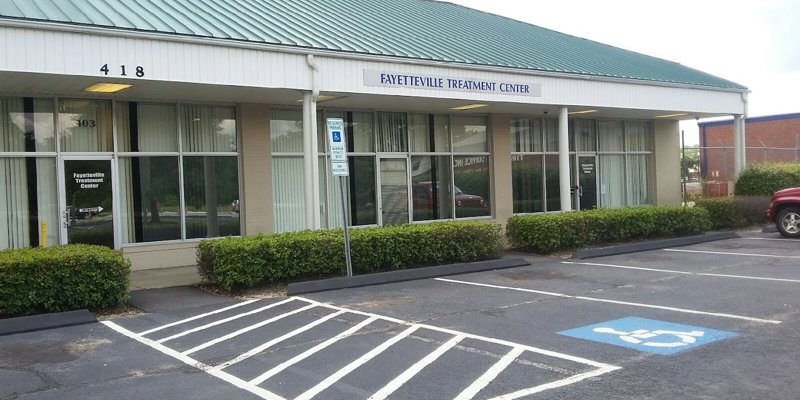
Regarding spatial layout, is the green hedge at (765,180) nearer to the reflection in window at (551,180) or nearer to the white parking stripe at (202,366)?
the reflection in window at (551,180)

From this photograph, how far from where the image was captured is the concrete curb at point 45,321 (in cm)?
848

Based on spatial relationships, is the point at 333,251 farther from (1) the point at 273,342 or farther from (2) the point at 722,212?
(2) the point at 722,212

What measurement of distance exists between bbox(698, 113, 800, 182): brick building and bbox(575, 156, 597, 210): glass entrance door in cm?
1611

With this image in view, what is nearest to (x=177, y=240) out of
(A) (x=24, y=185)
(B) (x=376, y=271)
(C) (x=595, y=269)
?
(A) (x=24, y=185)

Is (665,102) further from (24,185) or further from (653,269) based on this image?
(24,185)

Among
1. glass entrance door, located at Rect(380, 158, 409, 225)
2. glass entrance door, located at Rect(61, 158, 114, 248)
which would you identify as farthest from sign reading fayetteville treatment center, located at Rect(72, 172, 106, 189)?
glass entrance door, located at Rect(380, 158, 409, 225)

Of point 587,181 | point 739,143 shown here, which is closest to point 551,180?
point 587,181

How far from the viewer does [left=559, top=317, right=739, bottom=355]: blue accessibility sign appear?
23.1 ft

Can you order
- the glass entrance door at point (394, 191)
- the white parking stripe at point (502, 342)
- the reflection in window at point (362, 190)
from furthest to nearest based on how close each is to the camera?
the glass entrance door at point (394, 191) < the reflection in window at point (362, 190) < the white parking stripe at point (502, 342)

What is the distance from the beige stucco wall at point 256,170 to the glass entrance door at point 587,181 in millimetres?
10184

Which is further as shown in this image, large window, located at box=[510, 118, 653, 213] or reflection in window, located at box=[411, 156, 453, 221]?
large window, located at box=[510, 118, 653, 213]

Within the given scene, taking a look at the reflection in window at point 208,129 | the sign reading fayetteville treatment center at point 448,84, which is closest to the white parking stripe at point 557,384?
the sign reading fayetteville treatment center at point 448,84

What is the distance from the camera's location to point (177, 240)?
13711 millimetres

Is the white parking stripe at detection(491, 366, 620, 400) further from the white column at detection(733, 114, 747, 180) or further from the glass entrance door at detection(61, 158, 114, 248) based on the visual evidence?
the white column at detection(733, 114, 747, 180)
